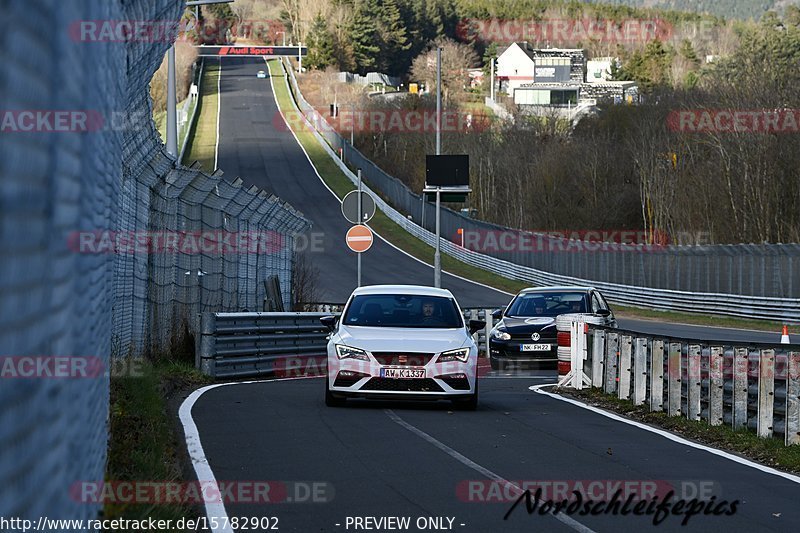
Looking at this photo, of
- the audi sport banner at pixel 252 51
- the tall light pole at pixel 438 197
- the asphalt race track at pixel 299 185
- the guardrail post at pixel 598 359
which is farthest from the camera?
the audi sport banner at pixel 252 51

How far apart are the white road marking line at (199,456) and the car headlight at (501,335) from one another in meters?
7.16

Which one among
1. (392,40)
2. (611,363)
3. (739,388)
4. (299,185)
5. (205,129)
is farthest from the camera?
(392,40)

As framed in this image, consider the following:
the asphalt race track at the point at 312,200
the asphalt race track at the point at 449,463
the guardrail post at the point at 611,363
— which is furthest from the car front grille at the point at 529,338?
the asphalt race track at the point at 312,200

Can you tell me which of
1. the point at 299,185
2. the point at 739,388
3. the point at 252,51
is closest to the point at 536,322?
the point at 739,388

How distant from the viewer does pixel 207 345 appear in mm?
18250

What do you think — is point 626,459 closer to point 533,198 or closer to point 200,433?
point 200,433

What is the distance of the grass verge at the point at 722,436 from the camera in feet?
36.5

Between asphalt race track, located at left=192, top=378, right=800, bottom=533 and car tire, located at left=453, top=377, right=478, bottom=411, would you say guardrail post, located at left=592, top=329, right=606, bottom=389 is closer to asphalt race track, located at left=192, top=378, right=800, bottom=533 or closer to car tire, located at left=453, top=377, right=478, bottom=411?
asphalt race track, located at left=192, top=378, right=800, bottom=533

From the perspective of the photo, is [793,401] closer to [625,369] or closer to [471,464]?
[471,464]

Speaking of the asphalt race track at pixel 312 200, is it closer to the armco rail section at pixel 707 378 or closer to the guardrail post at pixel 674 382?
the armco rail section at pixel 707 378

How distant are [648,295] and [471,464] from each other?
37.6 metres

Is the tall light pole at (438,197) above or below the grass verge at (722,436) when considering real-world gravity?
above

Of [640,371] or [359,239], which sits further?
[359,239]

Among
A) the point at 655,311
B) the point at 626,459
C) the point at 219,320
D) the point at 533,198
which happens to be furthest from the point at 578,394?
the point at 533,198
